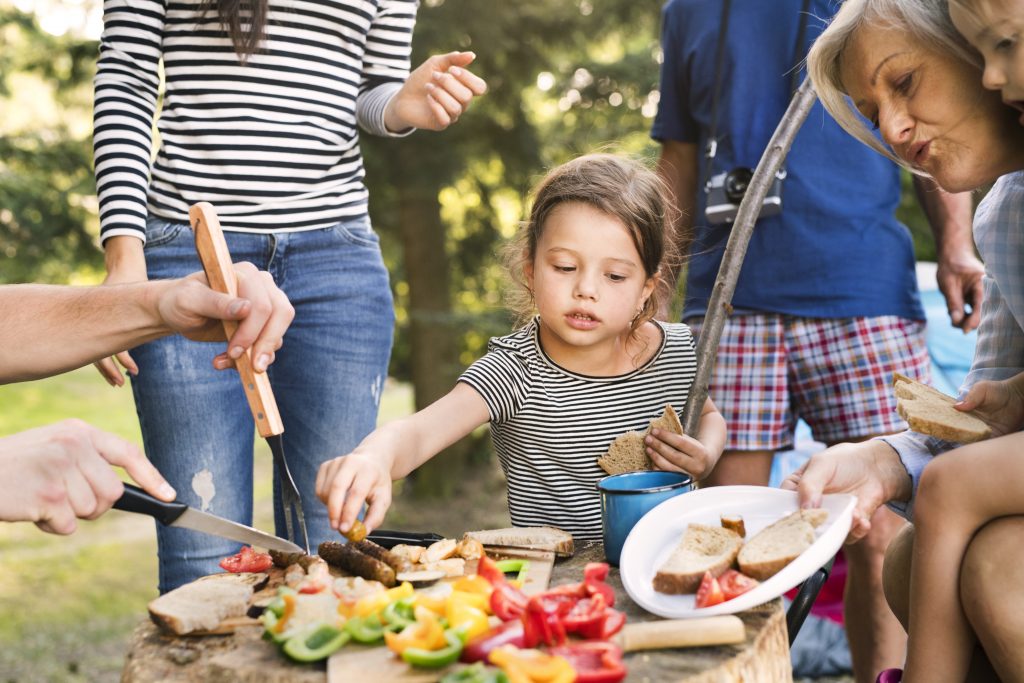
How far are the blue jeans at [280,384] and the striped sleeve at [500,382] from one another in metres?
0.29

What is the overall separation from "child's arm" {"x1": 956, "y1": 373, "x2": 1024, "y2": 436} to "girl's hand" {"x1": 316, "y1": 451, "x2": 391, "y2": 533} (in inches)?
46.7

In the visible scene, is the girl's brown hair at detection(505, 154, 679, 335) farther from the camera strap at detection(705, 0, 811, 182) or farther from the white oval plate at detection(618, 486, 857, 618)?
the white oval plate at detection(618, 486, 857, 618)

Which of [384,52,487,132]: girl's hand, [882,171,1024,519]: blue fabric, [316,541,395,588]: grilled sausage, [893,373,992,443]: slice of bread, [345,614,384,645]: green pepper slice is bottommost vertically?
[316,541,395,588]: grilled sausage

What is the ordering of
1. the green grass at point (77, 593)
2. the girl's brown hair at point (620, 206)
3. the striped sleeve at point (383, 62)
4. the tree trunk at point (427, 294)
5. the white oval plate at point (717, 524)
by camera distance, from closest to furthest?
the white oval plate at point (717, 524) < the girl's brown hair at point (620, 206) < the striped sleeve at point (383, 62) < the green grass at point (77, 593) < the tree trunk at point (427, 294)

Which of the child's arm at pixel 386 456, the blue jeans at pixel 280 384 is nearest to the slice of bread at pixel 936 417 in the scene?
the child's arm at pixel 386 456

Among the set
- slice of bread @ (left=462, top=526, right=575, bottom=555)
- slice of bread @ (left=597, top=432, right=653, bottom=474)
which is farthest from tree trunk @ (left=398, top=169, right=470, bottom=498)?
slice of bread @ (left=462, top=526, right=575, bottom=555)

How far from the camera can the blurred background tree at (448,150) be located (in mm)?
5543

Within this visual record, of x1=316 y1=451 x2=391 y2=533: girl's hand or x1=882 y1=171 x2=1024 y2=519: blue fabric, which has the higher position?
x1=882 y1=171 x2=1024 y2=519: blue fabric

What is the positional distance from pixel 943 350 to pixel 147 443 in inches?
142

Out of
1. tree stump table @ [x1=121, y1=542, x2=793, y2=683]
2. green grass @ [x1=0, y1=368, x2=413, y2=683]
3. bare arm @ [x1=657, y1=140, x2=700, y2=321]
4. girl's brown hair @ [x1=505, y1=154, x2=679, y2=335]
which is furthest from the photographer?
green grass @ [x1=0, y1=368, x2=413, y2=683]

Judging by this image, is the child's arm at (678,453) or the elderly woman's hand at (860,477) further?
the child's arm at (678,453)

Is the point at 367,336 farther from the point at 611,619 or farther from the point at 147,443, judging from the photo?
the point at 611,619

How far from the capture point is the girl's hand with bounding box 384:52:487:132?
7.67ft

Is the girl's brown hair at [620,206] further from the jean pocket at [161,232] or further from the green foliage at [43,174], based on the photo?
the green foliage at [43,174]
